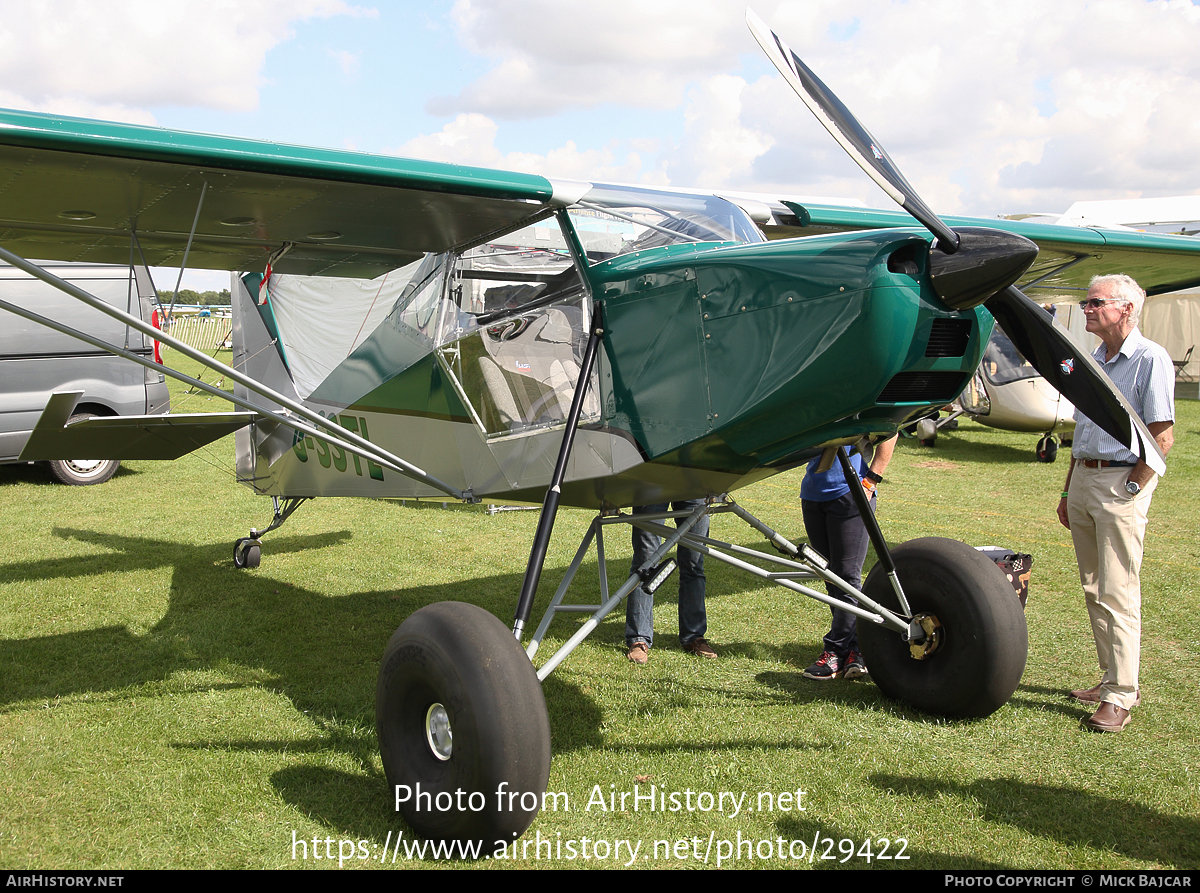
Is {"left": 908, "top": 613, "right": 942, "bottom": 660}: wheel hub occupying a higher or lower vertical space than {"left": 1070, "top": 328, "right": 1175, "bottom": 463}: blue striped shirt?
lower

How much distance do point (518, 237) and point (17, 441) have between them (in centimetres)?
949

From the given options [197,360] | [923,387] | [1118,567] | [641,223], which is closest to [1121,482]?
[1118,567]

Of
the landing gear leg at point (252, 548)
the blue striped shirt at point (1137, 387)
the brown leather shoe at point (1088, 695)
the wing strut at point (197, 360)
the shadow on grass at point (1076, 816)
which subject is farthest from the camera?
the landing gear leg at point (252, 548)

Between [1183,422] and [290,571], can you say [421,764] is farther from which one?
[1183,422]

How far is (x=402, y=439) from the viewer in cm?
504

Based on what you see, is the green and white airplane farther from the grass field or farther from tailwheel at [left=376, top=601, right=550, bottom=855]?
the grass field

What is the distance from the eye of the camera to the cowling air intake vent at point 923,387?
296 cm

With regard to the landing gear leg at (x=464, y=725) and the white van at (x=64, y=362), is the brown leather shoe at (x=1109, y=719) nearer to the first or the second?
the landing gear leg at (x=464, y=725)

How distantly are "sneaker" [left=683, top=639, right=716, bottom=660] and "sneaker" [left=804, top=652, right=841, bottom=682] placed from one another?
622mm

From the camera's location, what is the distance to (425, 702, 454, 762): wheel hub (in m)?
3.24

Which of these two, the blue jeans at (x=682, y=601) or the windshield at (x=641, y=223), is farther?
the blue jeans at (x=682, y=601)

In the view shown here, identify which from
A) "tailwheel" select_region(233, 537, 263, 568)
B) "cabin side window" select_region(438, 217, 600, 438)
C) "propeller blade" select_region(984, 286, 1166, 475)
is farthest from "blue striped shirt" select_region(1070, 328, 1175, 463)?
"tailwheel" select_region(233, 537, 263, 568)

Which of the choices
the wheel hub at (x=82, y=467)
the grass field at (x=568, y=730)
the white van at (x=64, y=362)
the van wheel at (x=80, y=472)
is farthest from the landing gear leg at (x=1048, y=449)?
the wheel hub at (x=82, y=467)

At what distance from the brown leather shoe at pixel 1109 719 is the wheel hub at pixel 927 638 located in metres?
0.78
